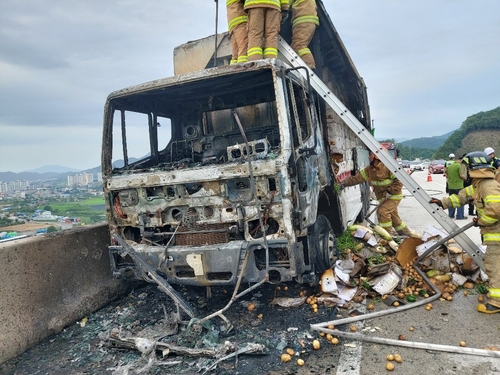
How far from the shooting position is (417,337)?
2869 mm

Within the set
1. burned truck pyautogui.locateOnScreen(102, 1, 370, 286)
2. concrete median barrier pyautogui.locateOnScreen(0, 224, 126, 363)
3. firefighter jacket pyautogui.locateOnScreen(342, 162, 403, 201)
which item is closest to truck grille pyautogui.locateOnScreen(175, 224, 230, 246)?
burned truck pyautogui.locateOnScreen(102, 1, 370, 286)

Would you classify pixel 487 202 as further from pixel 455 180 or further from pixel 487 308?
pixel 455 180

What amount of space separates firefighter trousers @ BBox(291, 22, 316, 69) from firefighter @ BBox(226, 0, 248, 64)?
715 mm

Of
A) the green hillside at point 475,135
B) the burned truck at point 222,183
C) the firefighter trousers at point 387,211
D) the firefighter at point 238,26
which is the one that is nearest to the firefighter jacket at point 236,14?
the firefighter at point 238,26

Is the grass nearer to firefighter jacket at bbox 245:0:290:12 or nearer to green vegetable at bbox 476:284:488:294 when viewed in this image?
green vegetable at bbox 476:284:488:294

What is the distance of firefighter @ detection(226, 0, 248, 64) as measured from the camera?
178 inches

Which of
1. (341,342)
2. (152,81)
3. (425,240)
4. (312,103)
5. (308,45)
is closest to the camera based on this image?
(341,342)

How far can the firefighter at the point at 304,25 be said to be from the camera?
15.2 ft

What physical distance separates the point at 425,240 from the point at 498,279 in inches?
38.1

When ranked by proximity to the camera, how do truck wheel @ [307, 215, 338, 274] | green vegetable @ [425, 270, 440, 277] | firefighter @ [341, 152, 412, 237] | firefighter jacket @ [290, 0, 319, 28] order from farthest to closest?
1. firefighter @ [341, 152, 412, 237]
2. firefighter jacket @ [290, 0, 319, 28]
3. green vegetable @ [425, 270, 440, 277]
4. truck wheel @ [307, 215, 338, 274]

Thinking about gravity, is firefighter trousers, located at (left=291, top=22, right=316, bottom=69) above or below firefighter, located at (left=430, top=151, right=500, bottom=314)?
above

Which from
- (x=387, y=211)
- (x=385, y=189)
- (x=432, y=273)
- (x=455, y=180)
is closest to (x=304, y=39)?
(x=385, y=189)

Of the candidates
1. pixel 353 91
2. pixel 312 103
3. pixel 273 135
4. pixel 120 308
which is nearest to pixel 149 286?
pixel 120 308

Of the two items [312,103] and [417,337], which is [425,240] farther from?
[312,103]
